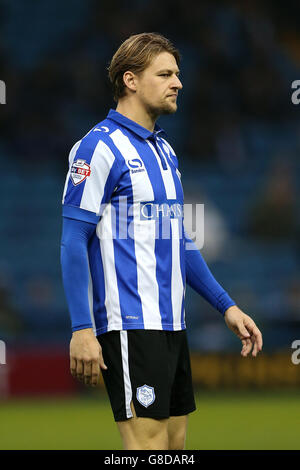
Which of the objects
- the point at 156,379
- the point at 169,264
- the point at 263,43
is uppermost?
the point at 263,43

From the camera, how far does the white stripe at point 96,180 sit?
2.63m

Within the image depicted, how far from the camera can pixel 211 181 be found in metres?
11.2

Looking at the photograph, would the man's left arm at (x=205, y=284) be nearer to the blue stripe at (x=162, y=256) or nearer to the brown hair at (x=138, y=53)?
the blue stripe at (x=162, y=256)

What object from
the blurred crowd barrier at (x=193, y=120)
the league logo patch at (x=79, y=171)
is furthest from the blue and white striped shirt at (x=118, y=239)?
the blurred crowd barrier at (x=193, y=120)

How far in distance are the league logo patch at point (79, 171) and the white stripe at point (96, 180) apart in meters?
0.01

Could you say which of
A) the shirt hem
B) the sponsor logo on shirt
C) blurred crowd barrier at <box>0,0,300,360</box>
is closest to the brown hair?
the sponsor logo on shirt

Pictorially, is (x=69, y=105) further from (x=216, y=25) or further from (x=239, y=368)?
(x=239, y=368)

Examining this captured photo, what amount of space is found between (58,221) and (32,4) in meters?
3.21

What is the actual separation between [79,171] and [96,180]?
0.07 meters

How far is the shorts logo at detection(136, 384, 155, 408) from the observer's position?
8.49 feet

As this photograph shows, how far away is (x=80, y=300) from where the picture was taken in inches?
102

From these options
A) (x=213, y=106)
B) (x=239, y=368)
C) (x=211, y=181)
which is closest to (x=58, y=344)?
(x=239, y=368)

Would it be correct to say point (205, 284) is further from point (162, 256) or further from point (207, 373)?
point (207, 373)

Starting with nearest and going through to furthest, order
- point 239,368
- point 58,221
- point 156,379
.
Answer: point 156,379, point 239,368, point 58,221
